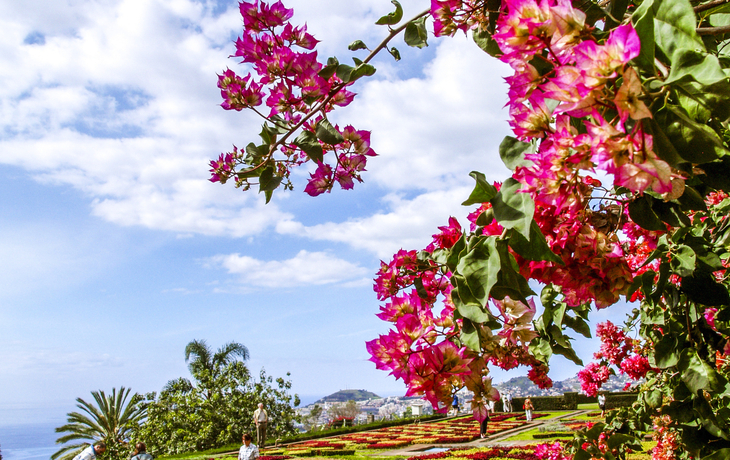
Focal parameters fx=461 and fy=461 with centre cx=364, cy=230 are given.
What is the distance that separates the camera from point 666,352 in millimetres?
1412

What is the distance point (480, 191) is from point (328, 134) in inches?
21.1

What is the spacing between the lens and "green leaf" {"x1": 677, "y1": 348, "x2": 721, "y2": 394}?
3.96 ft

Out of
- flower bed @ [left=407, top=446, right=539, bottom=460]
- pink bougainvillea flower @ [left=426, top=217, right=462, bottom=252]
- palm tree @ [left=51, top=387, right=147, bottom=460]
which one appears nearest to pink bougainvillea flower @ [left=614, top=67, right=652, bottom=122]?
pink bougainvillea flower @ [left=426, top=217, right=462, bottom=252]

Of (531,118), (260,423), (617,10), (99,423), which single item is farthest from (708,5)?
(99,423)

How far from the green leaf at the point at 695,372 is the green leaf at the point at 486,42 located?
3.29 ft

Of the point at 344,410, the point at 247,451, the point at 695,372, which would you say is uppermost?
the point at 695,372

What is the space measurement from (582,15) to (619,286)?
540 millimetres

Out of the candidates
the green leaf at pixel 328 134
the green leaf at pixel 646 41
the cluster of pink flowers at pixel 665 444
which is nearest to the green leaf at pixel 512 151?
the green leaf at pixel 646 41

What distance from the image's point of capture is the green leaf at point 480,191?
2.43 feet

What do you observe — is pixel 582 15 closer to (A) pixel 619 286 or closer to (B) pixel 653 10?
(B) pixel 653 10

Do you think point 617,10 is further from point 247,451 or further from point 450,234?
point 247,451

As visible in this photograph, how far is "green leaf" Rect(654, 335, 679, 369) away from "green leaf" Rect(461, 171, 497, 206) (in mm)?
1002

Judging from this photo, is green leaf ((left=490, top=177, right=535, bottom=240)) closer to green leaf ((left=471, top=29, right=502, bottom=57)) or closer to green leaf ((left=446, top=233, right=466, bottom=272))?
green leaf ((left=446, top=233, right=466, bottom=272))

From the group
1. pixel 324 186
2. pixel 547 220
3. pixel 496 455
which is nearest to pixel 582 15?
pixel 547 220
